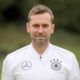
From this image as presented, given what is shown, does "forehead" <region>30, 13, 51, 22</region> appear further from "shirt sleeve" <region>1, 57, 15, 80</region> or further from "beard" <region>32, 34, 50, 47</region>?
"shirt sleeve" <region>1, 57, 15, 80</region>

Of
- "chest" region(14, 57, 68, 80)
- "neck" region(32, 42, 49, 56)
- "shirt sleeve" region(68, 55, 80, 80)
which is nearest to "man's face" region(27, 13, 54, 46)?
"neck" region(32, 42, 49, 56)

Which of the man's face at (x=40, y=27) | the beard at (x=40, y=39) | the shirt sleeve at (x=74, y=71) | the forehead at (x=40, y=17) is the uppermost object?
the forehead at (x=40, y=17)

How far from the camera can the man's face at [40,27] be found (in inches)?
220

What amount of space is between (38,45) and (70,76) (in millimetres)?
544

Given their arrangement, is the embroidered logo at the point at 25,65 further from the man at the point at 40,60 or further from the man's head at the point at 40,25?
the man's head at the point at 40,25

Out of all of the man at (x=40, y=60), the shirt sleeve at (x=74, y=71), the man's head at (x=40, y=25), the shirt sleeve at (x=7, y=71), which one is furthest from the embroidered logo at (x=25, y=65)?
the shirt sleeve at (x=74, y=71)

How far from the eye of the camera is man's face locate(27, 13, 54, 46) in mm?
5594

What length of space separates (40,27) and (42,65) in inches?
19.3

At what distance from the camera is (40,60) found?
578 cm

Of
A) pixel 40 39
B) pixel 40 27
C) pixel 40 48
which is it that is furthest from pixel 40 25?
pixel 40 48

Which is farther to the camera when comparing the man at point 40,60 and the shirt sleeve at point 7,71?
the shirt sleeve at point 7,71

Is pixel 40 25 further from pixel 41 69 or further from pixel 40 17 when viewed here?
pixel 41 69

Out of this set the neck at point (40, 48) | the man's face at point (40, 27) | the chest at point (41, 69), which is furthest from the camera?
the neck at point (40, 48)

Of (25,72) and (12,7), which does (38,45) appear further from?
(12,7)
